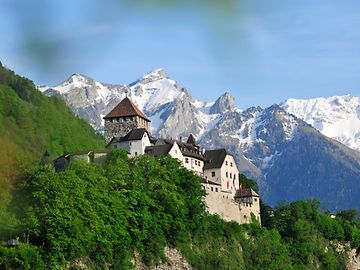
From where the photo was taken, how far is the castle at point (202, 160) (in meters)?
70.1

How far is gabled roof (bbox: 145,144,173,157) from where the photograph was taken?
6935 cm

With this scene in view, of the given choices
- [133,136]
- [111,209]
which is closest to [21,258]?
[111,209]

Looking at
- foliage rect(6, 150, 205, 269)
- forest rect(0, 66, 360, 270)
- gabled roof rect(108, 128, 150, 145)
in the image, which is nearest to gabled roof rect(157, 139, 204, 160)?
gabled roof rect(108, 128, 150, 145)

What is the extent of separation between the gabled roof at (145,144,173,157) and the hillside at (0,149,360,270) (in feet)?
14.4

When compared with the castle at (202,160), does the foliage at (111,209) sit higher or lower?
lower

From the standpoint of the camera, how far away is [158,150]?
70188 millimetres

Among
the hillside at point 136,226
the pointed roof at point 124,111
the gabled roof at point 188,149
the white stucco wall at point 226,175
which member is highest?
the pointed roof at point 124,111

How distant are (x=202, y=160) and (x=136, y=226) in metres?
19.3

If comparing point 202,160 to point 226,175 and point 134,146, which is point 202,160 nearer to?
point 226,175

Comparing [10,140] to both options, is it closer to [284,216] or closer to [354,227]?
[284,216]

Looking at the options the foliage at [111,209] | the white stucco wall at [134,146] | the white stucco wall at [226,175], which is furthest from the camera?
the white stucco wall at [226,175]

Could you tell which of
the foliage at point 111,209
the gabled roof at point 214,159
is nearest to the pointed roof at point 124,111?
the gabled roof at point 214,159

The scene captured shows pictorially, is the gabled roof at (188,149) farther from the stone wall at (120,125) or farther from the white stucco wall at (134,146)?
the white stucco wall at (134,146)

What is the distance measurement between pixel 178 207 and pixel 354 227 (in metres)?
35.4
